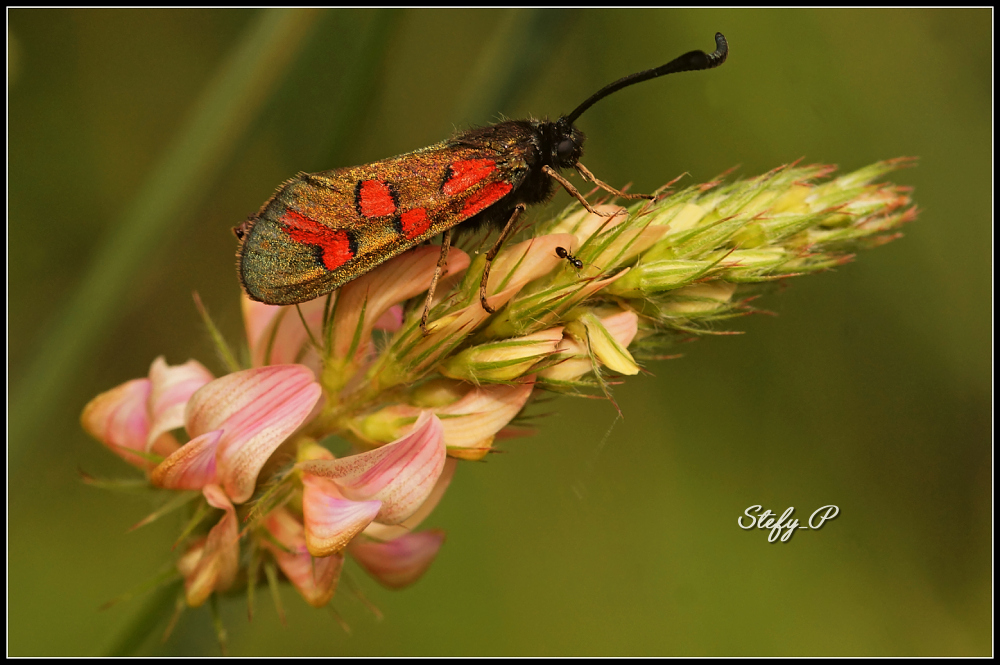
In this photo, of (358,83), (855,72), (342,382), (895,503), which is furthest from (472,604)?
(855,72)

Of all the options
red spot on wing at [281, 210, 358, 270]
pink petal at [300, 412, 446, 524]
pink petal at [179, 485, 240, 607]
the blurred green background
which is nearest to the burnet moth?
red spot on wing at [281, 210, 358, 270]

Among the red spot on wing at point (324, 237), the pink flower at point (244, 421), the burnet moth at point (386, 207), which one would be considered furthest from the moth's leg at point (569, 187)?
the pink flower at point (244, 421)

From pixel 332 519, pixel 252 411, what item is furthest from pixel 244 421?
pixel 332 519

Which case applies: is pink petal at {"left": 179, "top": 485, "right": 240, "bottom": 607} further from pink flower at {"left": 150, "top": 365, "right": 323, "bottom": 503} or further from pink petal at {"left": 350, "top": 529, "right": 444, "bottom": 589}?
pink petal at {"left": 350, "top": 529, "right": 444, "bottom": 589}

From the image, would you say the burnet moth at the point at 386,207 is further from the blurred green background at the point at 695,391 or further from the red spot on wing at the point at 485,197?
the blurred green background at the point at 695,391

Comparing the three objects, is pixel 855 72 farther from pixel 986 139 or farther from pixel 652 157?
pixel 652 157

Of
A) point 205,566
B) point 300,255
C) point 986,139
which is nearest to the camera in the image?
point 300,255

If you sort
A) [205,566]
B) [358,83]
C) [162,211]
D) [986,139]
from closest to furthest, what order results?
1. [205,566]
2. [358,83]
3. [162,211]
4. [986,139]

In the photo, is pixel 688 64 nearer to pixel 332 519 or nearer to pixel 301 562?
pixel 332 519
